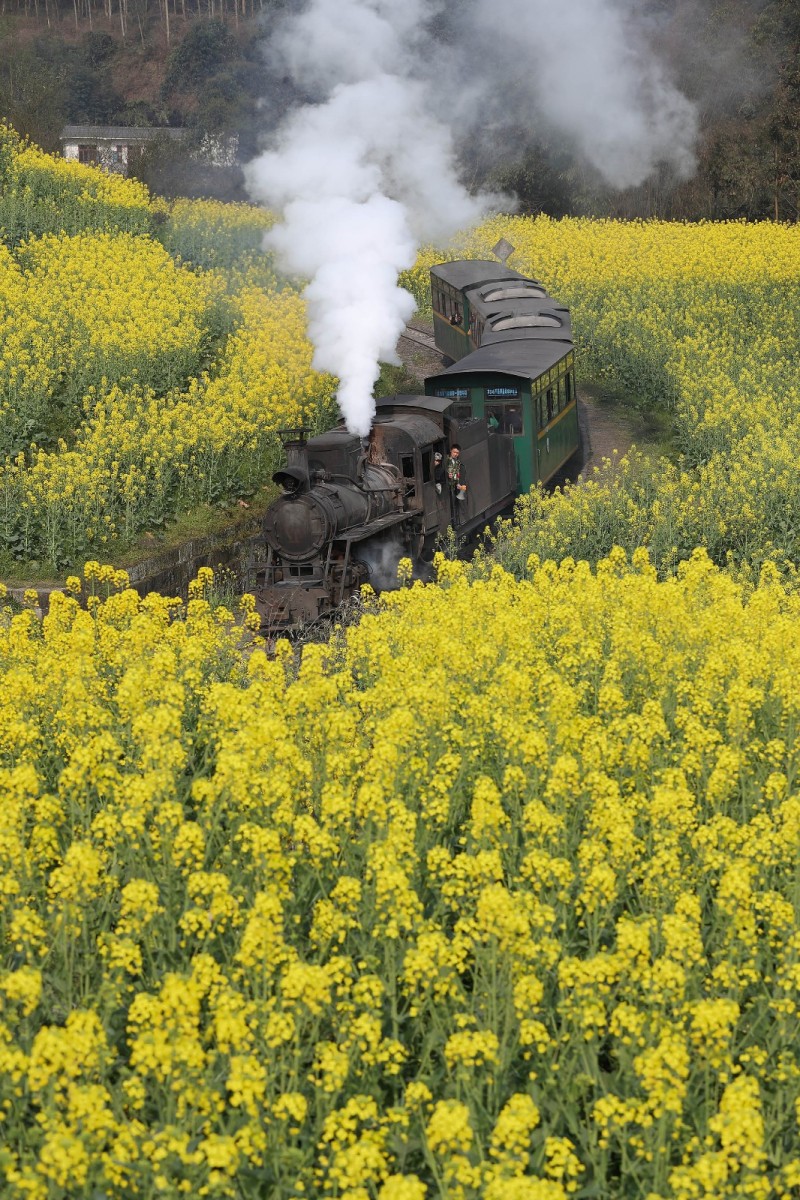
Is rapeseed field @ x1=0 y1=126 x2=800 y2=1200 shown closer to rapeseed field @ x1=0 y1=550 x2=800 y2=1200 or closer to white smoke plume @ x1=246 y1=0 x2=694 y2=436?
rapeseed field @ x1=0 y1=550 x2=800 y2=1200

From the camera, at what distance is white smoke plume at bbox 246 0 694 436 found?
2153 cm

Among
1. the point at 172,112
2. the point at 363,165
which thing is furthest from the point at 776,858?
the point at 172,112

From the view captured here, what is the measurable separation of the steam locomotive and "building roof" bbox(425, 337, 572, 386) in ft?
0.11

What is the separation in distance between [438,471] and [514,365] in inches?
198

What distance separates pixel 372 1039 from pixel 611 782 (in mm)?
2740

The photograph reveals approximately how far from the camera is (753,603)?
1406cm

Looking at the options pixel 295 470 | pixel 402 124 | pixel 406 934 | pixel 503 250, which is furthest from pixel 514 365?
pixel 503 250

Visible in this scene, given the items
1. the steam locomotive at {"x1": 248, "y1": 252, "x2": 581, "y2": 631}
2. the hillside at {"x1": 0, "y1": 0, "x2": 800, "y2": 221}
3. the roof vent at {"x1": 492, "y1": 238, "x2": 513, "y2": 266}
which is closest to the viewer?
the steam locomotive at {"x1": 248, "y1": 252, "x2": 581, "y2": 631}

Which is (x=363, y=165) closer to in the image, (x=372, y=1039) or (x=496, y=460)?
(x=496, y=460)

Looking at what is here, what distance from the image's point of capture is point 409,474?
802 inches

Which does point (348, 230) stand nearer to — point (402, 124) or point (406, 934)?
point (406, 934)

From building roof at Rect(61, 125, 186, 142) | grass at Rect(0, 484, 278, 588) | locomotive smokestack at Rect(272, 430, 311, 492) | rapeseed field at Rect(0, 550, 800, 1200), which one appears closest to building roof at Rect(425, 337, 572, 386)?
grass at Rect(0, 484, 278, 588)

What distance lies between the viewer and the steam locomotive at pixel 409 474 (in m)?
18.4

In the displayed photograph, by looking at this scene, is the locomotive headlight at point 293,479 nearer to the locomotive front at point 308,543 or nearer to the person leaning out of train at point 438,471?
the locomotive front at point 308,543
